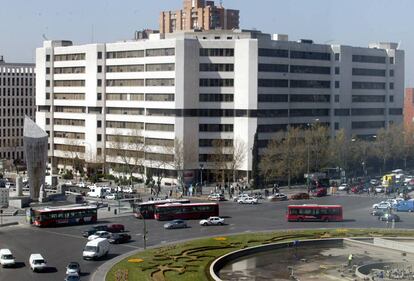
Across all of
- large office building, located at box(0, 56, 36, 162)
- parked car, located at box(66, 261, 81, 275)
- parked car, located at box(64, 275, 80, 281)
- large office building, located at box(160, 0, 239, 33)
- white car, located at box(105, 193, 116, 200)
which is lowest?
parked car, located at box(64, 275, 80, 281)

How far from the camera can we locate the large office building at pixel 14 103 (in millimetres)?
99312

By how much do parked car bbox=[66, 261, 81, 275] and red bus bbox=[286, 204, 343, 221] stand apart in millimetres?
18705

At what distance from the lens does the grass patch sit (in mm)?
33219

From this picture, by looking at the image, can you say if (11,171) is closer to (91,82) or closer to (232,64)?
(91,82)

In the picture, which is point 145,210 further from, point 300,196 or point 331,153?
point 331,153

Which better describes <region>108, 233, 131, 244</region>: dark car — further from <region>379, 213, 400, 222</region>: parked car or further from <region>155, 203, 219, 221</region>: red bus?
<region>379, 213, 400, 222</region>: parked car

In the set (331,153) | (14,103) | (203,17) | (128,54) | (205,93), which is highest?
(203,17)

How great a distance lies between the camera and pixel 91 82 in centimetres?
7919

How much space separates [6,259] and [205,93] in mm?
36579

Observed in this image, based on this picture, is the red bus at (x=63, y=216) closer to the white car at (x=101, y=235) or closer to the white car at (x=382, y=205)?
the white car at (x=101, y=235)

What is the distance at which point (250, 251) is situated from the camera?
1534 inches

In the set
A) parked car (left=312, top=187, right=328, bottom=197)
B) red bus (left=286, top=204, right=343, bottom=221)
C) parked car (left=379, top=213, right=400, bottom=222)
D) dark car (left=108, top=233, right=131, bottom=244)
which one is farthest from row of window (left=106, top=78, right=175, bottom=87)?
dark car (left=108, top=233, right=131, bottom=244)

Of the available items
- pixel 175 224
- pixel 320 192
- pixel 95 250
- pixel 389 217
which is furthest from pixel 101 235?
pixel 320 192

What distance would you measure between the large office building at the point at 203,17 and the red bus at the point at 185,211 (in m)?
51.6
